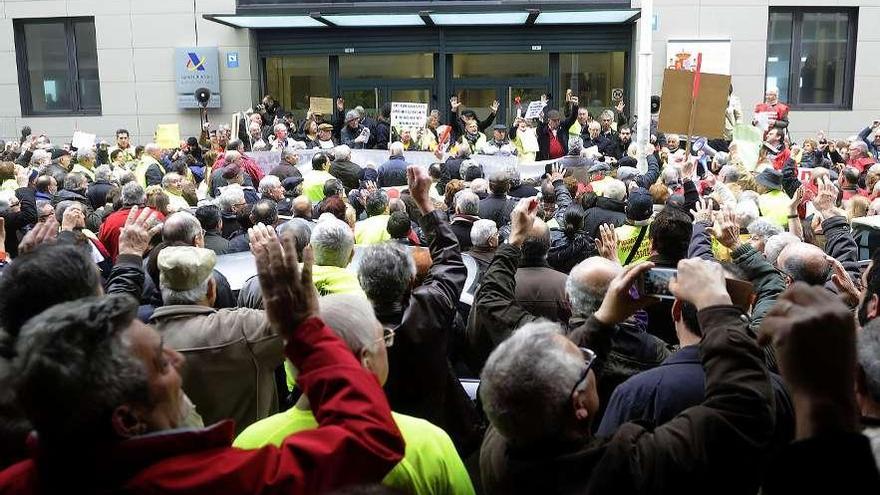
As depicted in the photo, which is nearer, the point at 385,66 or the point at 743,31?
the point at 743,31

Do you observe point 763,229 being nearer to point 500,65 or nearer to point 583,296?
point 583,296

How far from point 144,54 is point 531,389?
66.9 ft

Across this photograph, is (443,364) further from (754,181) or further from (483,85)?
(483,85)

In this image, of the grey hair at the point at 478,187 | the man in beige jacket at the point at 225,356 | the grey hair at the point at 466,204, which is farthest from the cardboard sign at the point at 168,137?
the man in beige jacket at the point at 225,356

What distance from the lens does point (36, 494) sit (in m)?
1.78

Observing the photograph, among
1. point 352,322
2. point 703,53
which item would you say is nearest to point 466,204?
point 352,322

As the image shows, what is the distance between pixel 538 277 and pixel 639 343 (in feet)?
4.23

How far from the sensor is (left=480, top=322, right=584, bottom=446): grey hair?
2.18 meters

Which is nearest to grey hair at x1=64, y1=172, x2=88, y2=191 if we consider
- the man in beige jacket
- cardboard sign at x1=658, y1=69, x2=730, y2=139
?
cardboard sign at x1=658, y1=69, x2=730, y2=139

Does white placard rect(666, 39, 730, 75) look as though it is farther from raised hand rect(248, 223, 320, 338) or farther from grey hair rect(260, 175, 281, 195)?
raised hand rect(248, 223, 320, 338)

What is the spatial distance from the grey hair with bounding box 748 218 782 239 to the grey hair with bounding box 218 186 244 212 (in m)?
4.47

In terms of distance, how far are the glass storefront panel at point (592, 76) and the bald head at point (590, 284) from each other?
17731 mm

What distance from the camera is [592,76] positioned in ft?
69.2

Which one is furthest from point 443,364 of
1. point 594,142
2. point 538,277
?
point 594,142
